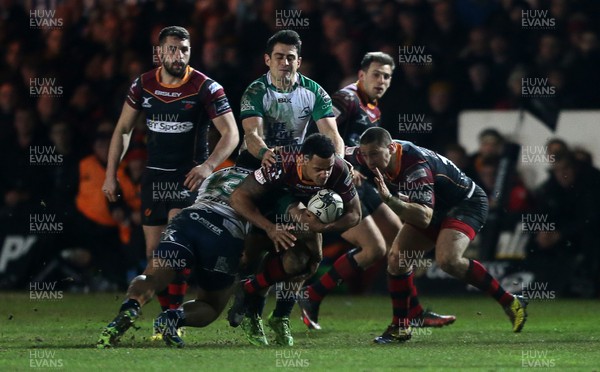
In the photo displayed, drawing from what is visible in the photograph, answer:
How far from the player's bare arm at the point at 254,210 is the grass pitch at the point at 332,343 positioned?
79 cm

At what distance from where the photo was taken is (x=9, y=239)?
597 inches

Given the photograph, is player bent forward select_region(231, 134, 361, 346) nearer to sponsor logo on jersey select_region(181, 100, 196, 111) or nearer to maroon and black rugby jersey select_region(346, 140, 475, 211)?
maroon and black rugby jersey select_region(346, 140, 475, 211)

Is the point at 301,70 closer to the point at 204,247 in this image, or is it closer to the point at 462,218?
the point at 462,218

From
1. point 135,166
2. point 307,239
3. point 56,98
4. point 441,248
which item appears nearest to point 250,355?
point 307,239

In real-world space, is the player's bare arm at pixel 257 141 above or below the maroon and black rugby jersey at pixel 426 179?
above

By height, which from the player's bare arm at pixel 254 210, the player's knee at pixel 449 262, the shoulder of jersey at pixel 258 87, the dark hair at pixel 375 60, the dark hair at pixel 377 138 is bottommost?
the player's knee at pixel 449 262

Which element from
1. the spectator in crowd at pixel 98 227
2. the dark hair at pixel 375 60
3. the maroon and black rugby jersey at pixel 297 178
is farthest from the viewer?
the spectator in crowd at pixel 98 227

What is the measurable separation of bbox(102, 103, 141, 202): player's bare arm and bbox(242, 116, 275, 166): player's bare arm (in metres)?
0.98

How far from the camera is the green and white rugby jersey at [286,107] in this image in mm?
10805

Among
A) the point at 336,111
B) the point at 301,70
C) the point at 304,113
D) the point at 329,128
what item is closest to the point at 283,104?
the point at 304,113

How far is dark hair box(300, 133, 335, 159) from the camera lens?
9.38m

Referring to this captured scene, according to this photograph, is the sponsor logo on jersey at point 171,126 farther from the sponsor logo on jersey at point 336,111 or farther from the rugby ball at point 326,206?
the rugby ball at point 326,206

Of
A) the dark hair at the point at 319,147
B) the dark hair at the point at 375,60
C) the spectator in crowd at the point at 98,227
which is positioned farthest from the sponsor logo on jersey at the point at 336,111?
the spectator in crowd at the point at 98,227

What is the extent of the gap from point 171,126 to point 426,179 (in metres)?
2.20
